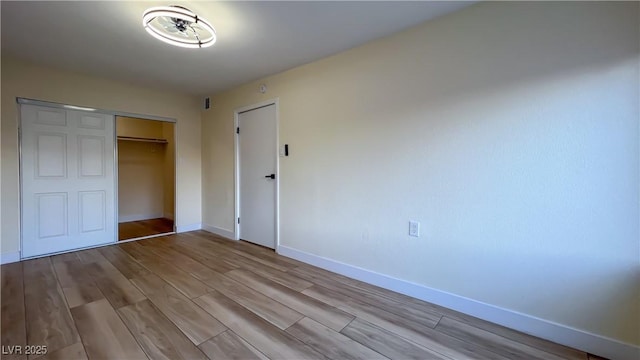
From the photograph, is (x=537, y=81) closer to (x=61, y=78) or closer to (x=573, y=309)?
(x=573, y=309)

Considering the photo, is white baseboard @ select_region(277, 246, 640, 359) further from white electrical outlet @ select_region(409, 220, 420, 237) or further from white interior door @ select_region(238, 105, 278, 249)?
white interior door @ select_region(238, 105, 278, 249)

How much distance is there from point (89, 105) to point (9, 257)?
197 cm

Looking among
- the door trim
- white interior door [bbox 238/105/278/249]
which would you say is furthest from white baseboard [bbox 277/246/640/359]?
the door trim

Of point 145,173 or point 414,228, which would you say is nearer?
point 414,228

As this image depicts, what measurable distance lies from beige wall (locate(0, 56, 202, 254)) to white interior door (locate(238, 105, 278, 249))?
3.88ft

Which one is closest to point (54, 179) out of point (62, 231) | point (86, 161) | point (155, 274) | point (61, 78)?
point (86, 161)

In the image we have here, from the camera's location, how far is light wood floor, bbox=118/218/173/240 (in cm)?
421

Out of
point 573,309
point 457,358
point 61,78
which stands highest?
point 61,78

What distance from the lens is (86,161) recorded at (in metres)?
3.44

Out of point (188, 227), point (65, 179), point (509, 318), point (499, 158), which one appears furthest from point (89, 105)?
point (509, 318)

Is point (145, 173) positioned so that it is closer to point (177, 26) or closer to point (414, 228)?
point (177, 26)

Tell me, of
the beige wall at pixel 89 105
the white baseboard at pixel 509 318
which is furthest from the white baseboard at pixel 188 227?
the white baseboard at pixel 509 318

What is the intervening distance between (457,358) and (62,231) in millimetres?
4441

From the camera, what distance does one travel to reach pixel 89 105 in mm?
3410
